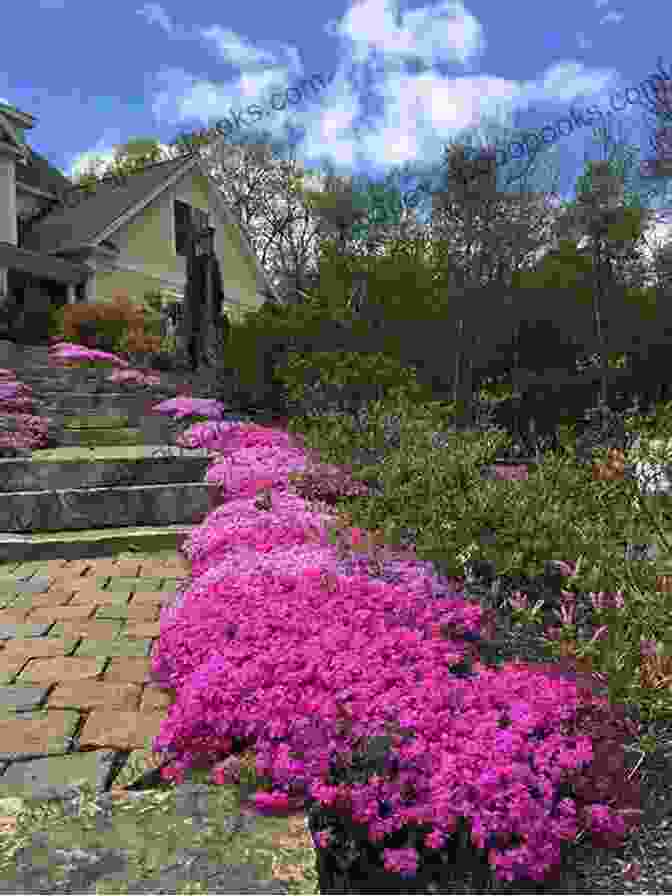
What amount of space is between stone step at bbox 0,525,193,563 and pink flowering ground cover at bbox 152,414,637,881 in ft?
7.01

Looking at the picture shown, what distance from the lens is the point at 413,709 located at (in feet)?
7.91

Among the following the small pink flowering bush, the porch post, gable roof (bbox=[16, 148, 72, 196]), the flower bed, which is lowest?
the flower bed

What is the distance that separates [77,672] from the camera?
3.20 m

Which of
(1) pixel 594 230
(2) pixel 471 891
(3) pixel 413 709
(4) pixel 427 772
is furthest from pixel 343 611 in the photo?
(1) pixel 594 230

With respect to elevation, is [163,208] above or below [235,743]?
above

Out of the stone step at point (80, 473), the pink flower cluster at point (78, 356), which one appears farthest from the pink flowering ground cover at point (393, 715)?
the pink flower cluster at point (78, 356)

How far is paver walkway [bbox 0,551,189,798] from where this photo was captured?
243 centimetres

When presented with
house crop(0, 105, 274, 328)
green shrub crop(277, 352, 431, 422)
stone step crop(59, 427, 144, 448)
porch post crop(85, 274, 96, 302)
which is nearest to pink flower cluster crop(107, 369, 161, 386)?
stone step crop(59, 427, 144, 448)

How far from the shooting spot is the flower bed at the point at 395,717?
2082 mm

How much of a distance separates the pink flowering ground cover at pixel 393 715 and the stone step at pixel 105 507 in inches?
106

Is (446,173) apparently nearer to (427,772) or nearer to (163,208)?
(163,208)

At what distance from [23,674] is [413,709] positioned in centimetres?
170

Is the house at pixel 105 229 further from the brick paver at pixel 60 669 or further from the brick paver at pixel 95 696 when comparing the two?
the brick paver at pixel 95 696

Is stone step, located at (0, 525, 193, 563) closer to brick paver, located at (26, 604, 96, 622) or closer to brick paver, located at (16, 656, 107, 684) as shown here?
brick paver, located at (26, 604, 96, 622)
